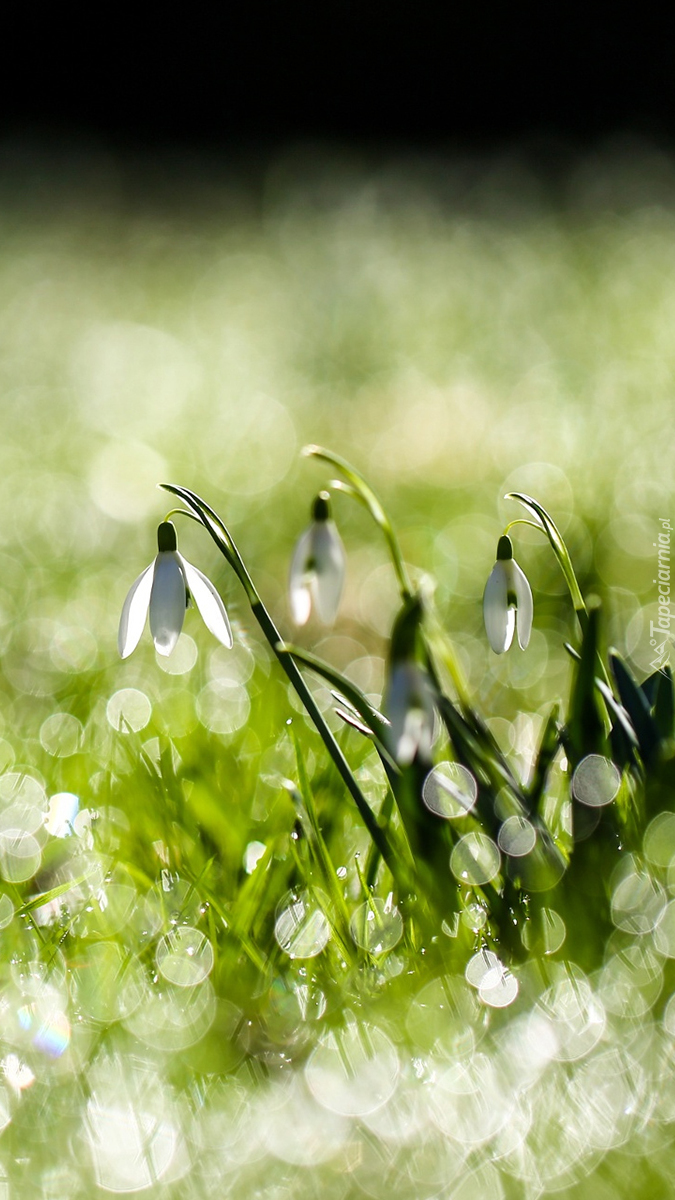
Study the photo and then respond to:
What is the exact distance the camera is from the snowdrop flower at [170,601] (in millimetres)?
1094

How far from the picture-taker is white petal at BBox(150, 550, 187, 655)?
109cm

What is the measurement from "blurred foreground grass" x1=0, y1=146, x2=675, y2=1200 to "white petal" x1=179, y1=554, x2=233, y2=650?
0.28m

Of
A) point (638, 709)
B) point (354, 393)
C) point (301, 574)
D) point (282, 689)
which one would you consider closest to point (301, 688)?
point (301, 574)

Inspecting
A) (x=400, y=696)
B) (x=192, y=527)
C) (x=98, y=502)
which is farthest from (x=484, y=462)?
(x=400, y=696)

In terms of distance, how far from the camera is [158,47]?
1130 centimetres

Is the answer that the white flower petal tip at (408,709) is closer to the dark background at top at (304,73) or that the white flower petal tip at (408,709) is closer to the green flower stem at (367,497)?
the green flower stem at (367,497)

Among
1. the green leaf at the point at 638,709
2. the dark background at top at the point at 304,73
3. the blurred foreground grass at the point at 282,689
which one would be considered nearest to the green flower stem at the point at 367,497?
the green leaf at the point at 638,709

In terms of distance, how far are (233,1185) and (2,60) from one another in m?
12.3

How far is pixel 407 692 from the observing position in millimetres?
909

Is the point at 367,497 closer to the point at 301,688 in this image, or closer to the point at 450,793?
the point at 301,688

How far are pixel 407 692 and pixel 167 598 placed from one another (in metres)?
0.31

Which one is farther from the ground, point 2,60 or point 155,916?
point 2,60

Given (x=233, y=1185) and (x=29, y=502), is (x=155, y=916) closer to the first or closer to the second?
(x=233, y=1185)

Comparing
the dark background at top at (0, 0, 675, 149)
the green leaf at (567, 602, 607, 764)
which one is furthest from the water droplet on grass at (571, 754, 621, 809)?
the dark background at top at (0, 0, 675, 149)
